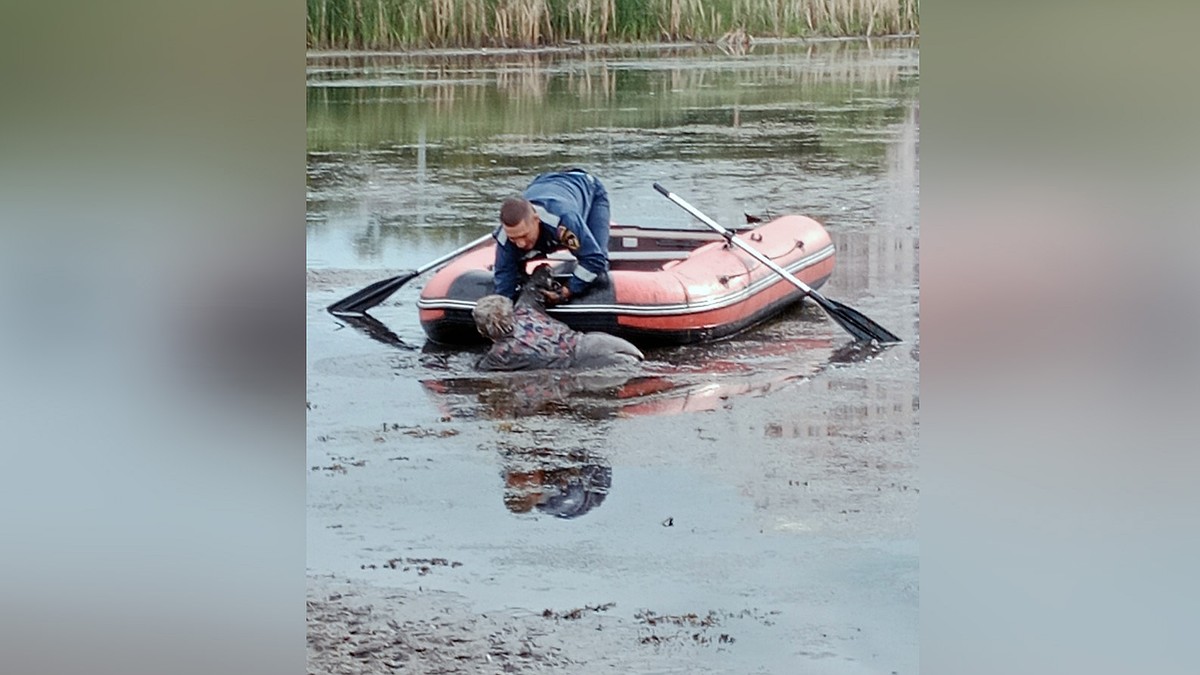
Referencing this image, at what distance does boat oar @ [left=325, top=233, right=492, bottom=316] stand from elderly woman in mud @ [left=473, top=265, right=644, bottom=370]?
0.19 metres

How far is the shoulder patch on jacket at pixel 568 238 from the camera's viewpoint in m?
3.19

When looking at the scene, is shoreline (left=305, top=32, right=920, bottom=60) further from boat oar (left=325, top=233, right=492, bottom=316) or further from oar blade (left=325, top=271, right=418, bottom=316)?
oar blade (left=325, top=271, right=418, bottom=316)

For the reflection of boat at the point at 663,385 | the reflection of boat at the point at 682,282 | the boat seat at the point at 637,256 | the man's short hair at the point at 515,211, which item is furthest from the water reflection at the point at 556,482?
the man's short hair at the point at 515,211

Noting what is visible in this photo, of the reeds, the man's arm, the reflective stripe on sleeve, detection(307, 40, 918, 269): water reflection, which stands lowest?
the man's arm

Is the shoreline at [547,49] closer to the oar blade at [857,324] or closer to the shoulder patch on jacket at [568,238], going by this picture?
the shoulder patch on jacket at [568,238]

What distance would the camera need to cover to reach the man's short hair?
10.5 feet

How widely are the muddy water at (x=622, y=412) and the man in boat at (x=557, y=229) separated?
2.1 inches

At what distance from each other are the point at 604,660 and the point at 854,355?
1.17 meters

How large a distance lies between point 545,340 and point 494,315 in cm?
17

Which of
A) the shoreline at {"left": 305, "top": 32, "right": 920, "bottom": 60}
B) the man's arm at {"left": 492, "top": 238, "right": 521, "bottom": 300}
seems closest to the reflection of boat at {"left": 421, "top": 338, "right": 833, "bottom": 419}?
the man's arm at {"left": 492, "top": 238, "right": 521, "bottom": 300}
